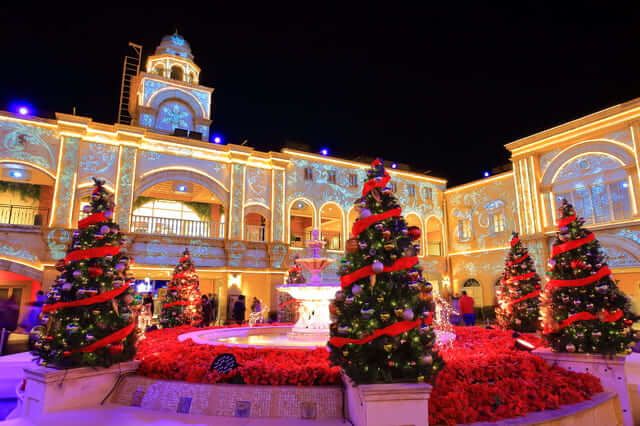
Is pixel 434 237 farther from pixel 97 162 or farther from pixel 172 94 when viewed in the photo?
pixel 97 162

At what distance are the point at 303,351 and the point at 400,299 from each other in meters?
2.58

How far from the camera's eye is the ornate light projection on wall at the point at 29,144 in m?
15.3

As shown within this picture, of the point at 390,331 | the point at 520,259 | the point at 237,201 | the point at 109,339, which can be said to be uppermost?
the point at 237,201

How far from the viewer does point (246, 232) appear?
19531mm

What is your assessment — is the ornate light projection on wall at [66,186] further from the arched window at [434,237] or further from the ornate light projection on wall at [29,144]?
the arched window at [434,237]

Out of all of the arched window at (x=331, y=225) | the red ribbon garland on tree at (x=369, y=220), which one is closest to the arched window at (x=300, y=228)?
the arched window at (x=331, y=225)

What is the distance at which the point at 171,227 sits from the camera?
18.0 metres

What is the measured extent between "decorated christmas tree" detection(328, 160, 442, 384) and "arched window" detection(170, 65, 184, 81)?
21.5m

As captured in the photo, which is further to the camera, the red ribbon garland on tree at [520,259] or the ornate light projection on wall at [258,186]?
the ornate light projection on wall at [258,186]

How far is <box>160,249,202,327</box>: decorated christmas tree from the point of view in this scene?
11.8 meters

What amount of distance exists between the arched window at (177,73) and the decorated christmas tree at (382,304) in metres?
21.5

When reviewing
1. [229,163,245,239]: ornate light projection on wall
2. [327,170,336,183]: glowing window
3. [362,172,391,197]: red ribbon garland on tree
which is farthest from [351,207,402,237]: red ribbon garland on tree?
[327,170,336,183]: glowing window

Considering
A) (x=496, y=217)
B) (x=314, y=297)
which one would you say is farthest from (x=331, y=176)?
(x=314, y=297)

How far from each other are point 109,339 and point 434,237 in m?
23.8
